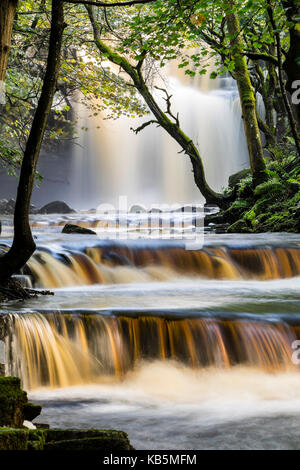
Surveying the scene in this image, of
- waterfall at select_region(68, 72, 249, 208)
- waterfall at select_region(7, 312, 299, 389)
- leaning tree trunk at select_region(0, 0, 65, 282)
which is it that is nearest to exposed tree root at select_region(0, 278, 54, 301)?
leaning tree trunk at select_region(0, 0, 65, 282)

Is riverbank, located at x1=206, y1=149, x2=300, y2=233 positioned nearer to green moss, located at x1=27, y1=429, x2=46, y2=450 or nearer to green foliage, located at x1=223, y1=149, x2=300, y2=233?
green foliage, located at x1=223, y1=149, x2=300, y2=233

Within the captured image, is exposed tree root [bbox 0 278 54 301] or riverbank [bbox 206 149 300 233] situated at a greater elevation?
riverbank [bbox 206 149 300 233]

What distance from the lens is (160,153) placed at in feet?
116

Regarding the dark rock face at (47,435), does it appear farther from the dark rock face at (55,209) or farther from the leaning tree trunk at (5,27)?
the dark rock face at (55,209)

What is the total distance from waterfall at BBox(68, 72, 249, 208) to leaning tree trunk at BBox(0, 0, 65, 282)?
91.3ft

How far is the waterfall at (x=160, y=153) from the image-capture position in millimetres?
32344

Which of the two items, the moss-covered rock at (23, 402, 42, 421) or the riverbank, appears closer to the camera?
the moss-covered rock at (23, 402, 42, 421)

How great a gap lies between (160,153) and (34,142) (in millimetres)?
30988

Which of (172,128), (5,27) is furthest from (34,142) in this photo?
(172,128)

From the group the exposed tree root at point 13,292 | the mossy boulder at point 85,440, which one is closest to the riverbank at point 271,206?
the exposed tree root at point 13,292

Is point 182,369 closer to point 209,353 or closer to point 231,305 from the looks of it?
point 209,353

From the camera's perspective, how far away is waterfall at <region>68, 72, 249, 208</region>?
32.3 m

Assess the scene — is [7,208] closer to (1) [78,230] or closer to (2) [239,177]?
(2) [239,177]

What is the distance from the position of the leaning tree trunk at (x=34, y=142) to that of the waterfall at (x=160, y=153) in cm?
2781
